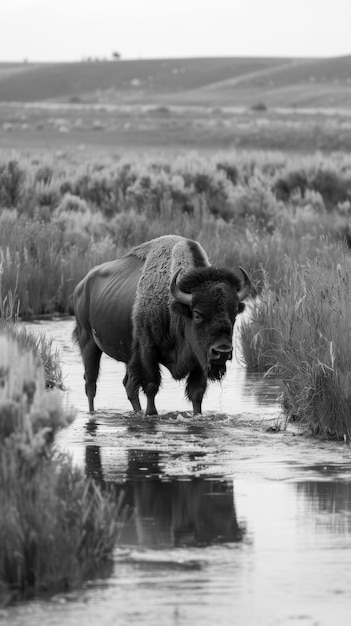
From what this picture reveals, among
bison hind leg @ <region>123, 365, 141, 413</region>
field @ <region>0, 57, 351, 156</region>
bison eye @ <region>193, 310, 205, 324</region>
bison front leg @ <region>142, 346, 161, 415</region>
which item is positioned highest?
field @ <region>0, 57, 351, 156</region>

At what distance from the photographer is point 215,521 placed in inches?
305

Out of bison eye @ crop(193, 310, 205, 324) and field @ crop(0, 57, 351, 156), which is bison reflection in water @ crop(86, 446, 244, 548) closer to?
bison eye @ crop(193, 310, 205, 324)

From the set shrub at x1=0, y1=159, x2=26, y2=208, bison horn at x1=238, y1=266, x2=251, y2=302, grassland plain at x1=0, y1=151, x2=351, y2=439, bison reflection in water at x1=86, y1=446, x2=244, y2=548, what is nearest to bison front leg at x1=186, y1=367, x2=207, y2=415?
grassland plain at x1=0, y1=151, x2=351, y2=439

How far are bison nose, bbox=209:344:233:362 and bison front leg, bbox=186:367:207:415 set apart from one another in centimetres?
79

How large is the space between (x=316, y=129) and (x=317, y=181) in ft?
141

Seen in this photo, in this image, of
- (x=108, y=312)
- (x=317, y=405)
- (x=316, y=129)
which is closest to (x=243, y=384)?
(x=108, y=312)

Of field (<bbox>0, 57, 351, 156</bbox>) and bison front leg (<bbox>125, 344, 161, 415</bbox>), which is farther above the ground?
field (<bbox>0, 57, 351, 156</bbox>)

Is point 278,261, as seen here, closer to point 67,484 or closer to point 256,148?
point 67,484

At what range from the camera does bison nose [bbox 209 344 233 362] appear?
10.2 meters

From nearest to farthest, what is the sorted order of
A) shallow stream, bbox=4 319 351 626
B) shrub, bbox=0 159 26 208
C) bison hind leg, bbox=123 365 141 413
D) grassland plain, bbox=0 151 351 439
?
shallow stream, bbox=4 319 351 626, grassland plain, bbox=0 151 351 439, bison hind leg, bbox=123 365 141 413, shrub, bbox=0 159 26 208

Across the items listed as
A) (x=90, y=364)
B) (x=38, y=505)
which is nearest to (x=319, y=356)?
(x=90, y=364)

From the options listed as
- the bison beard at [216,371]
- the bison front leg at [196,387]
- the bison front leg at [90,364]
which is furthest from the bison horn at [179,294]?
the bison front leg at [90,364]

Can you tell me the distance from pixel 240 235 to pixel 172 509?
1640 cm

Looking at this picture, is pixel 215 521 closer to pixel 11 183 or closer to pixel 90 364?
pixel 90 364
